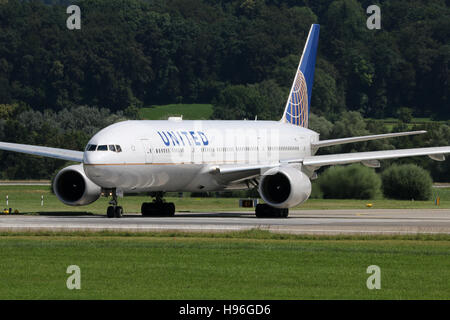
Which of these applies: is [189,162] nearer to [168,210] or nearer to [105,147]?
[168,210]

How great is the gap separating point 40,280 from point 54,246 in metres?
8.01

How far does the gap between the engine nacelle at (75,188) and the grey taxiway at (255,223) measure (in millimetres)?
813

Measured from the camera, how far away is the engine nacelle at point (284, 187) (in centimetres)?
4688

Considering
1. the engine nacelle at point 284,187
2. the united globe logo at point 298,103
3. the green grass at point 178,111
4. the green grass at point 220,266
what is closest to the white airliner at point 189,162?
the engine nacelle at point 284,187

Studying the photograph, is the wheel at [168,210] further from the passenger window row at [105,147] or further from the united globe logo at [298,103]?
the united globe logo at [298,103]

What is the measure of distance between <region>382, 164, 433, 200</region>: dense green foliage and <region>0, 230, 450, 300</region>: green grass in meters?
35.2

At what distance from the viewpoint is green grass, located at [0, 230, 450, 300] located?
76.6ft

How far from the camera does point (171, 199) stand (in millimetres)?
69688

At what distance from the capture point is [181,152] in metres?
49.0

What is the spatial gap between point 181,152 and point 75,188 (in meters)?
5.12

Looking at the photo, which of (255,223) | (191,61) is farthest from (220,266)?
(191,61)
